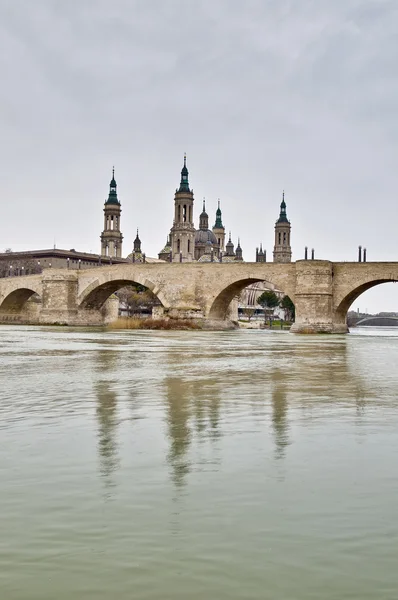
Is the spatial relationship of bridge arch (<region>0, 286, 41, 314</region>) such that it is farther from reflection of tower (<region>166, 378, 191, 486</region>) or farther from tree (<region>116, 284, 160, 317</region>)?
reflection of tower (<region>166, 378, 191, 486</region>)

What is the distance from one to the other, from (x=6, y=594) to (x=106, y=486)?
5.71ft

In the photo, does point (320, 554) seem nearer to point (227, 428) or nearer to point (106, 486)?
point (106, 486)

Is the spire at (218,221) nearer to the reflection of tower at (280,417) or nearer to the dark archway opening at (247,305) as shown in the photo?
the dark archway opening at (247,305)

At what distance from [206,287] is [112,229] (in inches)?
3124

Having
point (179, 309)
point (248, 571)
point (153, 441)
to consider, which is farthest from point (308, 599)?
point (179, 309)

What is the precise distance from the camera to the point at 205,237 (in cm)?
13812

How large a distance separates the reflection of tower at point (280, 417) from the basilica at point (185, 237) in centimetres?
9612

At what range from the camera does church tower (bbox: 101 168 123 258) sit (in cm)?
12425

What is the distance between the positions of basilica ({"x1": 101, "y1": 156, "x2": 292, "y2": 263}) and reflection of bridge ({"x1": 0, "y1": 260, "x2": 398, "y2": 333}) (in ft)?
163

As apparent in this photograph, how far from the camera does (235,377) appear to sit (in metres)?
12.9

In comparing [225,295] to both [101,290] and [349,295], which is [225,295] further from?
[101,290]

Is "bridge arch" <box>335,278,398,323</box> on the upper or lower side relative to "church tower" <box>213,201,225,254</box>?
lower

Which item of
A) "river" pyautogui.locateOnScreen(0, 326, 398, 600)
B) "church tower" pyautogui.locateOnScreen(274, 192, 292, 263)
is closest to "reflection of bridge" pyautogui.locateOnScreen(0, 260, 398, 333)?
"river" pyautogui.locateOnScreen(0, 326, 398, 600)

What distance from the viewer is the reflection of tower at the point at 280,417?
20.9 feet
